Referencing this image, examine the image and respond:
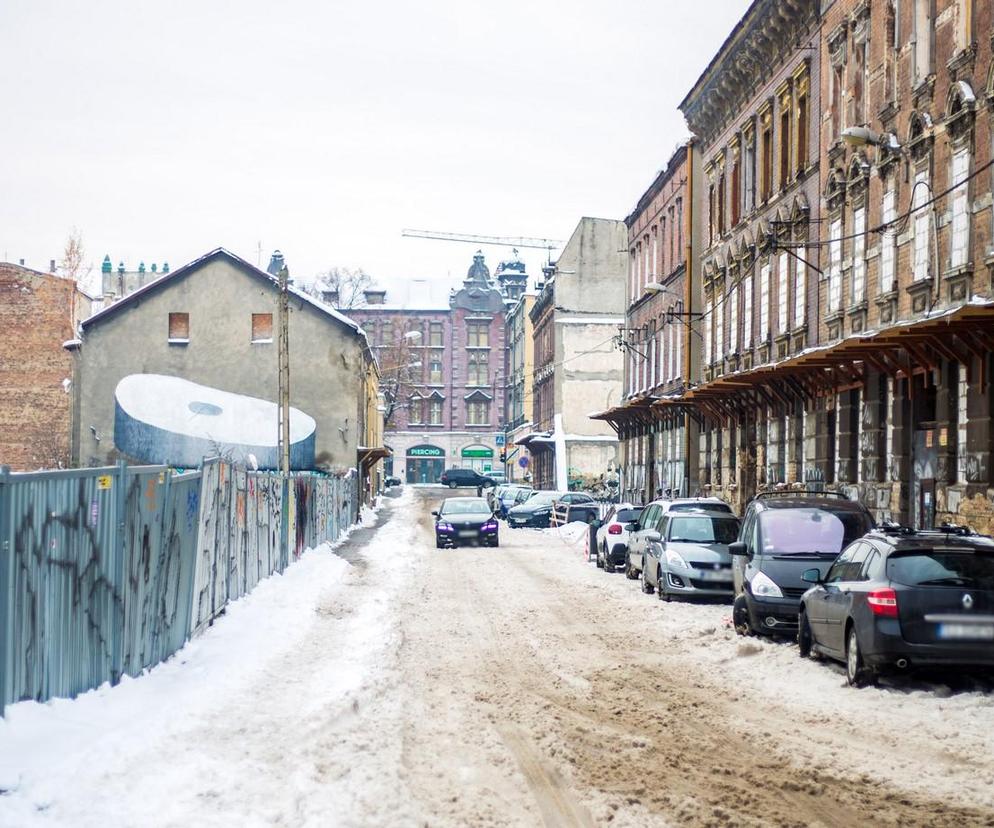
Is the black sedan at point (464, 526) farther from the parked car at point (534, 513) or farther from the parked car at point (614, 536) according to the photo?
the parked car at point (534, 513)

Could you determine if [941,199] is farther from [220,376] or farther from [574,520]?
[220,376]

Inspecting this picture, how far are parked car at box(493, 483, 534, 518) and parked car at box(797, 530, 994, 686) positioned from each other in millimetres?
48962

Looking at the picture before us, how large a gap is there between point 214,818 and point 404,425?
114198 millimetres

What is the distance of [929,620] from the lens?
38.9 ft

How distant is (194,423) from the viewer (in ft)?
186

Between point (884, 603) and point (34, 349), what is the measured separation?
208 feet

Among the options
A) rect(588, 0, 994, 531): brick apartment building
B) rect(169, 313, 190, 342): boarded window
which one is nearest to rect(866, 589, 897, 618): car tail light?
rect(588, 0, 994, 531): brick apartment building

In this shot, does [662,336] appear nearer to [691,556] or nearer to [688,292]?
[688,292]

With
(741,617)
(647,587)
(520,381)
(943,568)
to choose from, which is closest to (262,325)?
(647,587)

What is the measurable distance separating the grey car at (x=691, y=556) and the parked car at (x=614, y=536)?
5.17 m

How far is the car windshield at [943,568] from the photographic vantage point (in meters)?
12.1

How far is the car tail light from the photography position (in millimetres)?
11969

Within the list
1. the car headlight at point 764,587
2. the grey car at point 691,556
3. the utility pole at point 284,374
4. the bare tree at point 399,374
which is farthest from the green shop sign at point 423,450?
the car headlight at point 764,587

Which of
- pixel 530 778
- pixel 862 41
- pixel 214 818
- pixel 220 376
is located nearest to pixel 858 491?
pixel 862 41
